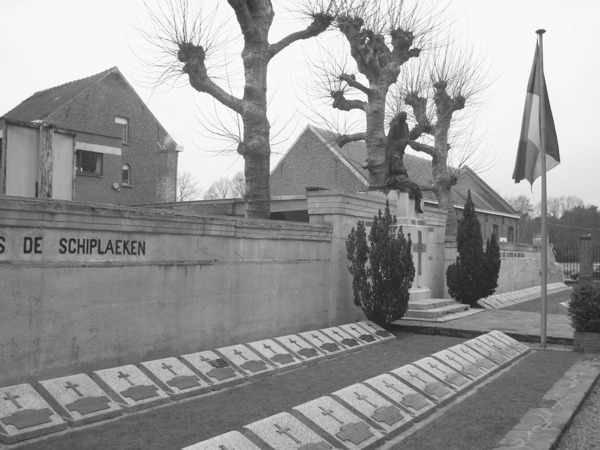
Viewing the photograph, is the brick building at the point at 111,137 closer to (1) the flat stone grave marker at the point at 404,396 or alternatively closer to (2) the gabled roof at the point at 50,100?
(2) the gabled roof at the point at 50,100

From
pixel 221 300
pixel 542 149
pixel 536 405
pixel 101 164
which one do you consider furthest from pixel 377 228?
pixel 101 164

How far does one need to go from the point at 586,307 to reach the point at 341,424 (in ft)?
20.3

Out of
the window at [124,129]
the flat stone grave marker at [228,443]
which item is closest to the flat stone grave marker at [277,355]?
the flat stone grave marker at [228,443]

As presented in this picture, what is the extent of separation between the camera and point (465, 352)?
8531 mm

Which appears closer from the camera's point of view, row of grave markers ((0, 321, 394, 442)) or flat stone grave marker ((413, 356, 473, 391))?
row of grave markers ((0, 321, 394, 442))

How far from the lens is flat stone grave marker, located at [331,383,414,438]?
17.8ft

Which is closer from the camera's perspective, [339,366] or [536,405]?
[536,405]

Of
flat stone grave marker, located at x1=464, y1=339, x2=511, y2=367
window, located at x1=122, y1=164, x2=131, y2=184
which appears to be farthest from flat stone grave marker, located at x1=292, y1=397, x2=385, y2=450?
window, located at x1=122, y1=164, x2=131, y2=184

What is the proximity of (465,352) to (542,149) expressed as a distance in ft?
13.7

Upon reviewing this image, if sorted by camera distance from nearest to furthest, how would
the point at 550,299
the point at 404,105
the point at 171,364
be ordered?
the point at 171,364 → the point at 550,299 → the point at 404,105

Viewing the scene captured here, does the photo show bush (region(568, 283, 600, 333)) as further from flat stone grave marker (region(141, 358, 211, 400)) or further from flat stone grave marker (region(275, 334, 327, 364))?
flat stone grave marker (region(141, 358, 211, 400))

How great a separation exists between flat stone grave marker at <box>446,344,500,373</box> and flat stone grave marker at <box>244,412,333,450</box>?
4.09 m

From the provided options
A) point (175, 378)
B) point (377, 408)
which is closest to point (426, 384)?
point (377, 408)

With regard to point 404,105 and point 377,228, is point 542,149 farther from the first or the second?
point 404,105
